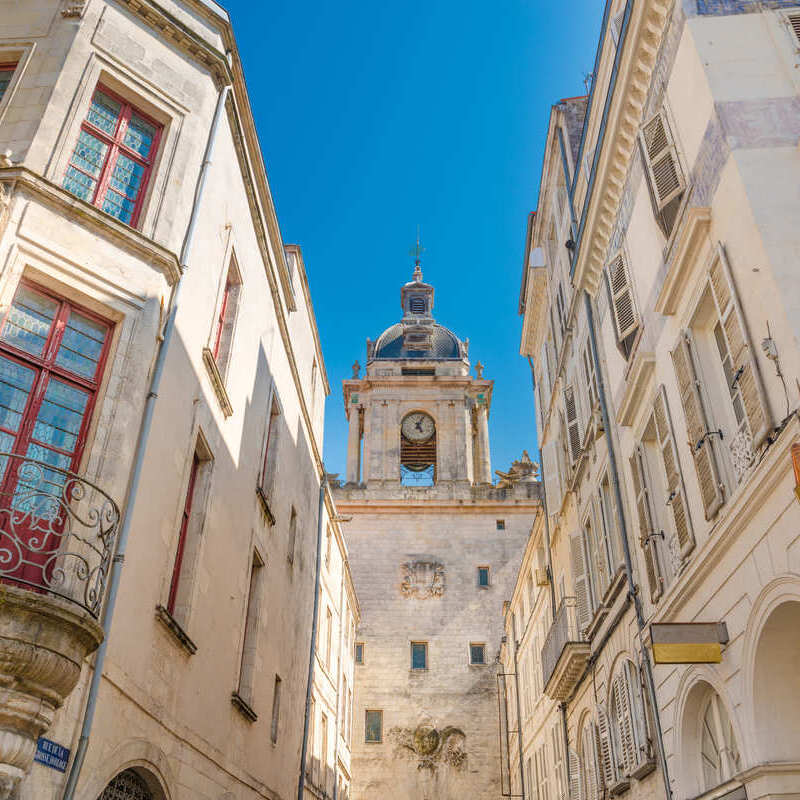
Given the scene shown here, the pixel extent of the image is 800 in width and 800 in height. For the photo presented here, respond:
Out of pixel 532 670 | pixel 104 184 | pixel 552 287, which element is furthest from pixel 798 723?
pixel 532 670

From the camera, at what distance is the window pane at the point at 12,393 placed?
823 cm

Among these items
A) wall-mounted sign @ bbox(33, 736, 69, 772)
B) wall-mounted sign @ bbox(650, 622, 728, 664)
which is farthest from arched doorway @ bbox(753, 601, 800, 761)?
wall-mounted sign @ bbox(33, 736, 69, 772)

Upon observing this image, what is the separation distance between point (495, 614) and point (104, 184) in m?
29.1

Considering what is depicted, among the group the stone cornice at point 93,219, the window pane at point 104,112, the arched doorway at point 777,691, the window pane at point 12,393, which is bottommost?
the arched doorway at point 777,691

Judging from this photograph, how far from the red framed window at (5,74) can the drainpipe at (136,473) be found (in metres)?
2.58

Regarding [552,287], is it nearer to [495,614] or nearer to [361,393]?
[495,614]

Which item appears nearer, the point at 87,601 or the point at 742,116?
the point at 87,601

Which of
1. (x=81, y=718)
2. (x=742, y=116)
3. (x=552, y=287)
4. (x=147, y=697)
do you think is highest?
(x=552, y=287)

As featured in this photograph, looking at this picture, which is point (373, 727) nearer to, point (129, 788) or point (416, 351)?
point (416, 351)

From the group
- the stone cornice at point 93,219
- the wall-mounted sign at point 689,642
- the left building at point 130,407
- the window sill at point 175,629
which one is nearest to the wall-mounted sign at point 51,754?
the left building at point 130,407

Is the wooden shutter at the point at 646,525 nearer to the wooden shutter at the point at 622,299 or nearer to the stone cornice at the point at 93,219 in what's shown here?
the wooden shutter at the point at 622,299

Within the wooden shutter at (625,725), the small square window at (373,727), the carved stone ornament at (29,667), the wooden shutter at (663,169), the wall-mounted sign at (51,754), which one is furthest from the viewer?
the small square window at (373,727)

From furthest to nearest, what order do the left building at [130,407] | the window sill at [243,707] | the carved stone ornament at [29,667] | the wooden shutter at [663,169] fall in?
1. the window sill at [243,707]
2. the wooden shutter at [663,169]
3. the left building at [130,407]
4. the carved stone ornament at [29,667]

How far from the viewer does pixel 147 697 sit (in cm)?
933
